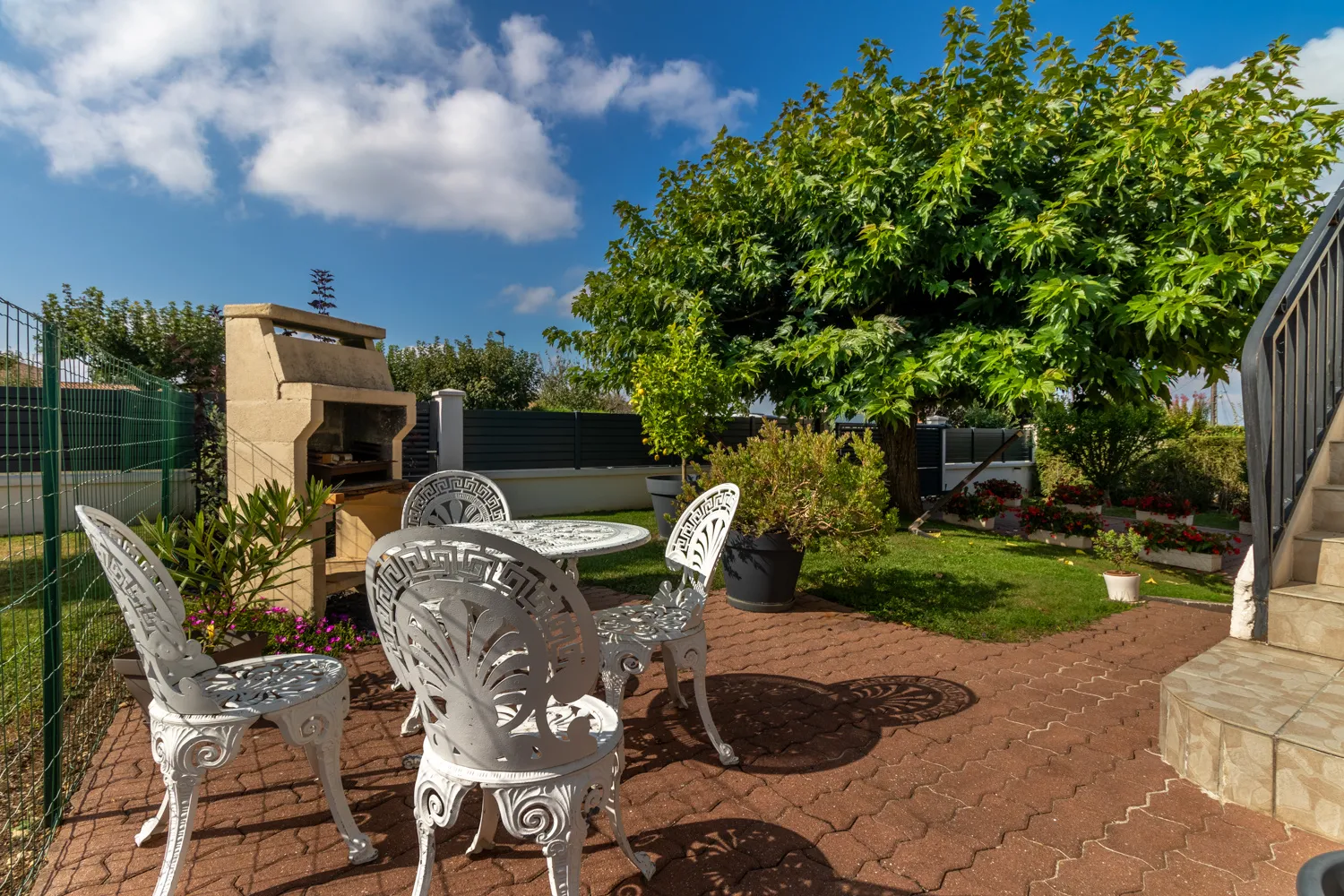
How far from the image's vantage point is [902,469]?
37.3 ft

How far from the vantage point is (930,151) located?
29.3 ft

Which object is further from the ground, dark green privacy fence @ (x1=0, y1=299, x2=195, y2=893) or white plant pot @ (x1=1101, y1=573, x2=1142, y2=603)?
dark green privacy fence @ (x1=0, y1=299, x2=195, y2=893)

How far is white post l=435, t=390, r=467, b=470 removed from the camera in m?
10.3

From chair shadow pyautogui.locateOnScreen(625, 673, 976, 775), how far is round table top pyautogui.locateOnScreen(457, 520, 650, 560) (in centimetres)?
90

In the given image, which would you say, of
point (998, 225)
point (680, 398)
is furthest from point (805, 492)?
point (998, 225)

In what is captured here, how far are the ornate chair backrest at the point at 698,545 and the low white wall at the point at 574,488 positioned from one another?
7.50 m

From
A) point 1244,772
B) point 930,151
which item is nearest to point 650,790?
point 1244,772

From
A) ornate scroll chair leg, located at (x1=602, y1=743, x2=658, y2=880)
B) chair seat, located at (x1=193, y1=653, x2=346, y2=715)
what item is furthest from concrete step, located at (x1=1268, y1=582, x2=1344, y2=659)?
chair seat, located at (x1=193, y1=653, x2=346, y2=715)

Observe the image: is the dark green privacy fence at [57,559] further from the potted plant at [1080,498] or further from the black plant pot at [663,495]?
the potted plant at [1080,498]

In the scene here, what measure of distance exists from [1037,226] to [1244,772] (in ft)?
20.7

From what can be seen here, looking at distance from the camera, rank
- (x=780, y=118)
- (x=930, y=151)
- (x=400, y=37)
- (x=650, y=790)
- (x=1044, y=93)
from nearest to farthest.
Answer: (x=650, y=790), (x=400, y=37), (x=1044, y=93), (x=930, y=151), (x=780, y=118)

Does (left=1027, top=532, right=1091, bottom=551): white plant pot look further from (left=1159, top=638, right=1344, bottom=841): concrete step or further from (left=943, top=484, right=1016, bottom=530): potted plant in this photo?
(left=1159, top=638, right=1344, bottom=841): concrete step

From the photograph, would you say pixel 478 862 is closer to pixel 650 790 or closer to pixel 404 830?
pixel 404 830

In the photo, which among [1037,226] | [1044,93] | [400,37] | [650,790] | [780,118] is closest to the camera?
[650,790]
